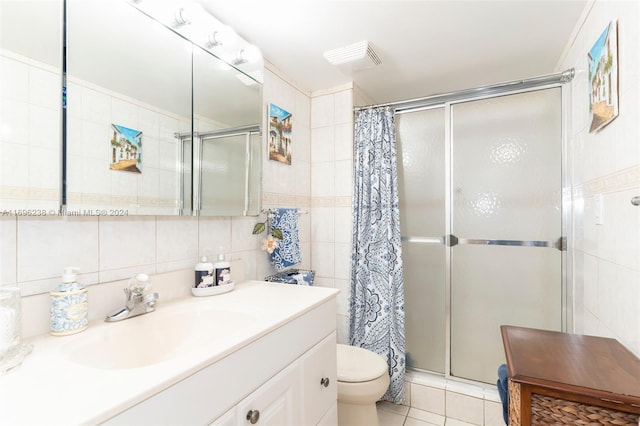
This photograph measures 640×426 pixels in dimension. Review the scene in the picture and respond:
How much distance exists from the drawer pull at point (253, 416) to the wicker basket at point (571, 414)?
718 millimetres

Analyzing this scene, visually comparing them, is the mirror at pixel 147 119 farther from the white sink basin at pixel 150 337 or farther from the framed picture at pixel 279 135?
the white sink basin at pixel 150 337

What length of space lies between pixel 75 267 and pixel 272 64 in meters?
1.52

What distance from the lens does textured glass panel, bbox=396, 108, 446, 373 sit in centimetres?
206

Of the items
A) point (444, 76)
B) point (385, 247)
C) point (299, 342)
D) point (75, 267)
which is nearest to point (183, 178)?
point (75, 267)

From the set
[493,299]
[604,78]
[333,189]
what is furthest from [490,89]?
[493,299]

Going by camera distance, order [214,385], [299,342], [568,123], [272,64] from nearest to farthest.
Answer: [214,385]
[299,342]
[568,123]
[272,64]

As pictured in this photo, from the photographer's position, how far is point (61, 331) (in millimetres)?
856

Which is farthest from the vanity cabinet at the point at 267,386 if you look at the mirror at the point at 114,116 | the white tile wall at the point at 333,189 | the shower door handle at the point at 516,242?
the shower door handle at the point at 516,242

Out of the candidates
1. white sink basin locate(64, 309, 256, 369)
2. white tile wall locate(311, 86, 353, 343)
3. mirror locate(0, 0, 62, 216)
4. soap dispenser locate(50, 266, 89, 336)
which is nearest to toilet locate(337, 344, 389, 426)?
white tile wall locate(311, 86, 353, 343)

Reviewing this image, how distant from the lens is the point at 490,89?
6.10 ft

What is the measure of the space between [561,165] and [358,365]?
5.32 feet

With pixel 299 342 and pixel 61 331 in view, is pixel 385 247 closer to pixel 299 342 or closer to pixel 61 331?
pixel 299 342

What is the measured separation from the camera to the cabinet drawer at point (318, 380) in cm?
112

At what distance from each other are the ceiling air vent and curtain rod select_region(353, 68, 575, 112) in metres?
0.38
